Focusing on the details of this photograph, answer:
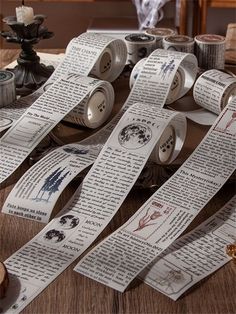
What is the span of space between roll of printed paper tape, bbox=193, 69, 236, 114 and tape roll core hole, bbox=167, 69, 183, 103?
35mm

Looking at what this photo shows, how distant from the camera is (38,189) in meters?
1.00

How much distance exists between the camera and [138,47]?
143 cm

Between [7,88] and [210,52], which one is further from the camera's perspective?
[210,52]

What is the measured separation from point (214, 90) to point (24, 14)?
43 centimetres

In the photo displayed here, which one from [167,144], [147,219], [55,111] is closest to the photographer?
[147,219]

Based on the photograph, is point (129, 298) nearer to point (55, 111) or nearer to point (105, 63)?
point (55, 111)

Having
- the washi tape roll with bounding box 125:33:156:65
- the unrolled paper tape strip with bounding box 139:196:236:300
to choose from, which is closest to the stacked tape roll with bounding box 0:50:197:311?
the unrolled paper tape strip with bounding box 139:196:236:300

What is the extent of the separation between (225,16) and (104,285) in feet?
8.29

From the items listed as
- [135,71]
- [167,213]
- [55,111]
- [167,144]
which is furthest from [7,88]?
[167,213]

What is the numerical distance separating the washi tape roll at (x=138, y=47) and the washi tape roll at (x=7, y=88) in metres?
0.30

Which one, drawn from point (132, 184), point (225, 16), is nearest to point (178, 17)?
point (225, 16)

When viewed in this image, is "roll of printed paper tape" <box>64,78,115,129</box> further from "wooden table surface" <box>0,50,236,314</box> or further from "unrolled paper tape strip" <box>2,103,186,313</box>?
"wooden table surface" <box>0,50,236,314</box>

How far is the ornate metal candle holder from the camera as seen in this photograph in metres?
1.36

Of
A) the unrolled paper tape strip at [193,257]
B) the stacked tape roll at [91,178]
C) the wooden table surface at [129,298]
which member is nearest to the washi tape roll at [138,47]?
the stacked tape roll at [91,178]
